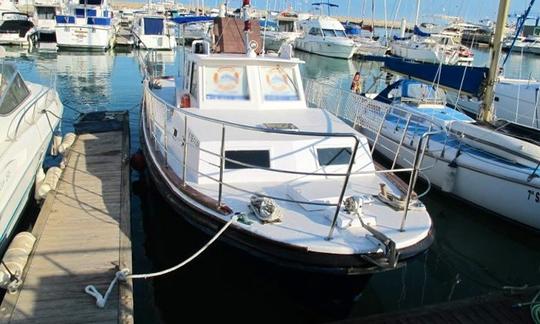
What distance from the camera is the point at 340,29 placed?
45312mm

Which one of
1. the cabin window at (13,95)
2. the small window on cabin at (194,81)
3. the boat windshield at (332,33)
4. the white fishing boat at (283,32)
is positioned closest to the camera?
the cabin window at (13,95)

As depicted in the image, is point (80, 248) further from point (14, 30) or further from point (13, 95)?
point (14, 30)

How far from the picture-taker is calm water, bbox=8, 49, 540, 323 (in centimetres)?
596

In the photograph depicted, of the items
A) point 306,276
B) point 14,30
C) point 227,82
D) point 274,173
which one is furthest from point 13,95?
point 14,30

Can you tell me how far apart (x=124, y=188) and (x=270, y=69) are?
3480 mm

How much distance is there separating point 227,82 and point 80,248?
3.92 metres

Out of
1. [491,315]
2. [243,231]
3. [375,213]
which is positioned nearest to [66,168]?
[243,231]

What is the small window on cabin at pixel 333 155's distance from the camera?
7285 millimetres

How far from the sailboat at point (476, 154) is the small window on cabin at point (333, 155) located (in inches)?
45.9

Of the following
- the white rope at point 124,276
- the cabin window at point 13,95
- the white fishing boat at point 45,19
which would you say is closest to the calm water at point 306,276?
the white rope at point 124,276

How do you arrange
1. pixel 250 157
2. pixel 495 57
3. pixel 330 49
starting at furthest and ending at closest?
pixel 330 49 < pixel 495 57 < pixel 250 157

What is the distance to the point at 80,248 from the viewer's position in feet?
21.2

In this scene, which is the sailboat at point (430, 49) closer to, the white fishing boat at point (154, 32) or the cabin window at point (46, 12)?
the white fishing boat at point (154, 32)

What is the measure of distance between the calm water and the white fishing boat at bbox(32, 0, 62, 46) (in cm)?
3066
